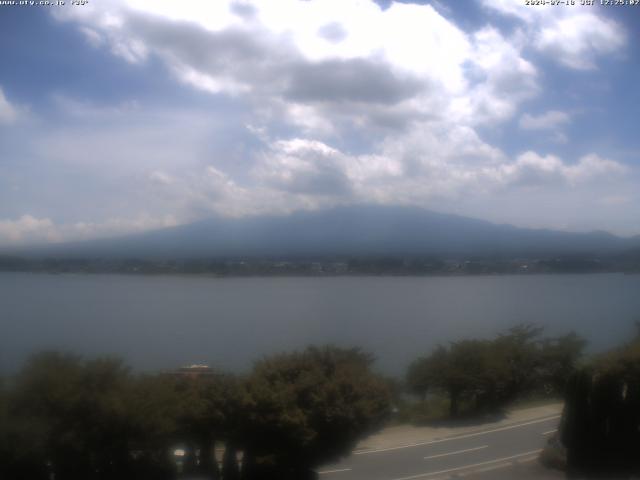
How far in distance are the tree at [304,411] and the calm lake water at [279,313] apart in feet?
4.66

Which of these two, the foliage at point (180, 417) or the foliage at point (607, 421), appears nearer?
the foliage at point (180, 417)

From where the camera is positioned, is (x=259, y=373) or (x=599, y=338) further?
(x=599, y=338)

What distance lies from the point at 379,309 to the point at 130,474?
16.0 m

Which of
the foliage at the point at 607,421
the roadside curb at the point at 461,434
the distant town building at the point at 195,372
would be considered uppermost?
the distant town building at the point at 195,372

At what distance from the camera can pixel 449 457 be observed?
10195 millimetres

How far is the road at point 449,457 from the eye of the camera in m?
9.27

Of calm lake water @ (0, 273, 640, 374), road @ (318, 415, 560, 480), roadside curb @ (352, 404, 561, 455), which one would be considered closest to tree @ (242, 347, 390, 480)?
road @ (318, 415, 560, 480)

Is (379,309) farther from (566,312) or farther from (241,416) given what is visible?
(241,416)

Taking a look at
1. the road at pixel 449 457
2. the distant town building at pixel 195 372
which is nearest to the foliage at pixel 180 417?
the distant town building at pixel 195 372

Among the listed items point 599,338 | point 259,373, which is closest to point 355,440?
point 259,373

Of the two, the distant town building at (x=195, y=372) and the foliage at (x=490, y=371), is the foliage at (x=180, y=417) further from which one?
the foliage at (x=490, y=371)

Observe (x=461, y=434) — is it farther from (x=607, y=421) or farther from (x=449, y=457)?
(x=607, y=421)

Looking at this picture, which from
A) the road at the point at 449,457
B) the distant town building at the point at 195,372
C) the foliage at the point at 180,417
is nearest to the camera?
the foliage at the point at 180,417

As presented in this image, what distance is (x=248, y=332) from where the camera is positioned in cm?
1609
